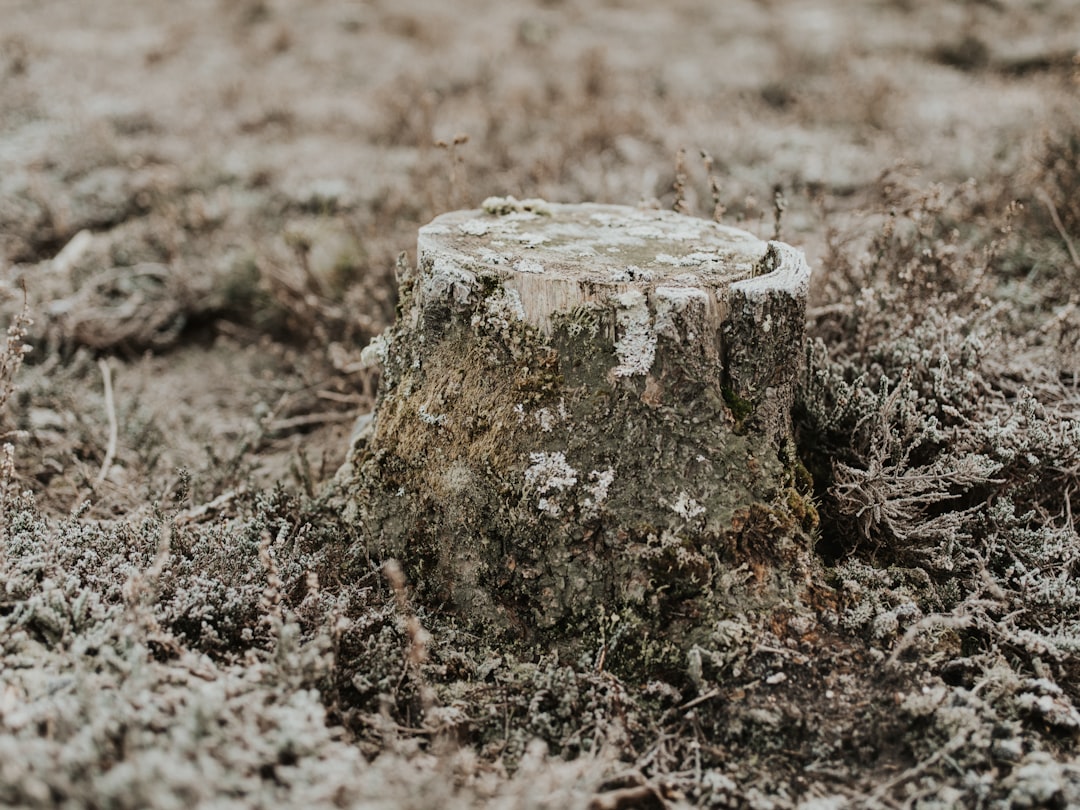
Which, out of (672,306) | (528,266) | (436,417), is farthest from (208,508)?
(672,306)

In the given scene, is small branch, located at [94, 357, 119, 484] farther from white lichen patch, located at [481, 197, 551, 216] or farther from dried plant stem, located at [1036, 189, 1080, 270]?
dried plant stem, located at [1036, 189, 1080, 270]

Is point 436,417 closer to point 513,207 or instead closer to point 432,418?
point 432,418

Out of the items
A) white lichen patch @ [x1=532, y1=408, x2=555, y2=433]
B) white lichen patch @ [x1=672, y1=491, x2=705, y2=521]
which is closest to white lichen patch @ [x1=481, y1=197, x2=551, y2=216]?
white lichen patch @ [x1=532, y1=408, x2=555, y2=433]

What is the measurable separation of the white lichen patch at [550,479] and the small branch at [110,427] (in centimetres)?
193

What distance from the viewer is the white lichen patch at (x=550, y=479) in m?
Result: 2.32

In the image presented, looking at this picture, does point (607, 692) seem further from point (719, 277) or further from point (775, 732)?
point (719, 277)

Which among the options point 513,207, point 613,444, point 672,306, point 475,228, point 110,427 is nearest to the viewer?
point 672,306

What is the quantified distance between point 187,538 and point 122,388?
→ 2013 millimetres

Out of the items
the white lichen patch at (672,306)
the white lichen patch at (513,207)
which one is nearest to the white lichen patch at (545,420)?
the white lichen patch at (672,306)

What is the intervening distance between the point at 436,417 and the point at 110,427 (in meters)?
2.09

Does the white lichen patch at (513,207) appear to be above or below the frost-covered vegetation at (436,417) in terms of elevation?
above

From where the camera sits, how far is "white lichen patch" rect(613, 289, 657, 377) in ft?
7.38

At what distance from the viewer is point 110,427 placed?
3748 mm

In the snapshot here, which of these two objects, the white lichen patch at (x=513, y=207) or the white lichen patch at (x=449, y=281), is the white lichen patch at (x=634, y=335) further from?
the white lichen patch at (x=513, y=207)
